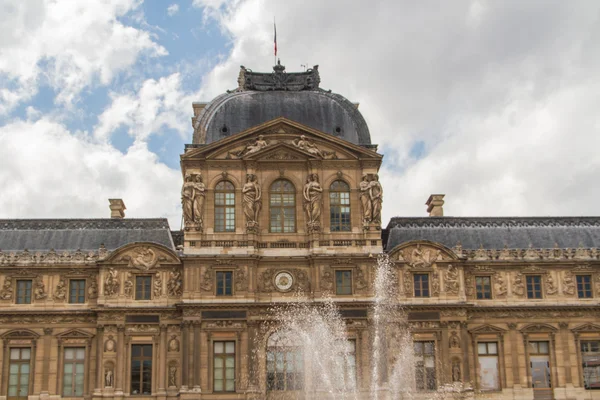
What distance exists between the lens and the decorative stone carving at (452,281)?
172 ft

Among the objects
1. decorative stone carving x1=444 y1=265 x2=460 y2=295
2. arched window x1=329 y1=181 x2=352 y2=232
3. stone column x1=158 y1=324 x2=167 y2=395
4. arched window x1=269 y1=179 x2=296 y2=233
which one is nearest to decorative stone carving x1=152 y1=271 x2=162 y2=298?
stone column x1=158 y1=324 x2=167 y2=395

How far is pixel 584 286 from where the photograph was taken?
5412cm

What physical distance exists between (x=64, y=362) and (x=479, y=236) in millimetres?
25934

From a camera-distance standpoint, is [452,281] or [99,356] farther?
[452,281]

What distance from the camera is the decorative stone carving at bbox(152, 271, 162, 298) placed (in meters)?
51.8

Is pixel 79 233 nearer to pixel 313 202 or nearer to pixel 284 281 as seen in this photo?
pixel 284 281

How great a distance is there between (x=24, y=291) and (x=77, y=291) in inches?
118

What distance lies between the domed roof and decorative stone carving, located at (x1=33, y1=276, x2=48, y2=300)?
1218 cm

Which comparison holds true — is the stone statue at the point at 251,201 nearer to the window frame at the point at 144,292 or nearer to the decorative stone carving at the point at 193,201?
the decorative stone carving at the point at 193,201

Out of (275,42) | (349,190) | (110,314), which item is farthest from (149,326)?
(275,42)

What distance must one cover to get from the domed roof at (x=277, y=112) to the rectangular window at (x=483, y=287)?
417 inches

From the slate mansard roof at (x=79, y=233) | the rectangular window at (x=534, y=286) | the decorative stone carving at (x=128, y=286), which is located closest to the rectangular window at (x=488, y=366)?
the rectangular window at (x=534, y=286)

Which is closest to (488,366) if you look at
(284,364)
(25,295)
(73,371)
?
(284,364)

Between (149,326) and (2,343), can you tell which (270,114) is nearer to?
(149,326)
